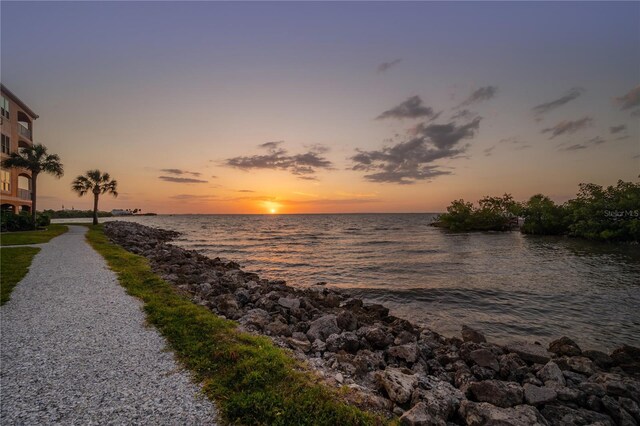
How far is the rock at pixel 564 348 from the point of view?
32.7 feet

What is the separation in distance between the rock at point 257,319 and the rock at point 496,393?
20.4ft

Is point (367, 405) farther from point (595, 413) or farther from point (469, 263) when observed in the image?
point (469, 263)

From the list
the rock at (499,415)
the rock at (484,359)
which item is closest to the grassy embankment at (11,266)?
the rock at (499,415)

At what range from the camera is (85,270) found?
1666 centimetres

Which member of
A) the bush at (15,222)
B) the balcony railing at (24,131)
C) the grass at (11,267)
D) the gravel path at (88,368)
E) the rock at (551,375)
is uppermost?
the balcony railing at (24,131)

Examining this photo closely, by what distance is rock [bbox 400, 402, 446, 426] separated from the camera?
4.95 meters

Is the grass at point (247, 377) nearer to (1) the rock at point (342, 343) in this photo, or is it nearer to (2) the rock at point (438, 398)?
(2) the rock at point (438, 398)

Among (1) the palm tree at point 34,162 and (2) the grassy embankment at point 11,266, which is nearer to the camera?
(2) the grassy embankment at point 11,266

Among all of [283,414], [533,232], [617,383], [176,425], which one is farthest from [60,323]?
[533,232]

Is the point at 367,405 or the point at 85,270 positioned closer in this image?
the point at 367,405

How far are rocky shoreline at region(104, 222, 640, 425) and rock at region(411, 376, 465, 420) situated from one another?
2cm

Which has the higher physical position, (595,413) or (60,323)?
(60,323)

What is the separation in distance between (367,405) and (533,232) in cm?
7169

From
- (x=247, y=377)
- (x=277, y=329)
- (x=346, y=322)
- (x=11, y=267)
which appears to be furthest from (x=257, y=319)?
(x=11, y=267)
